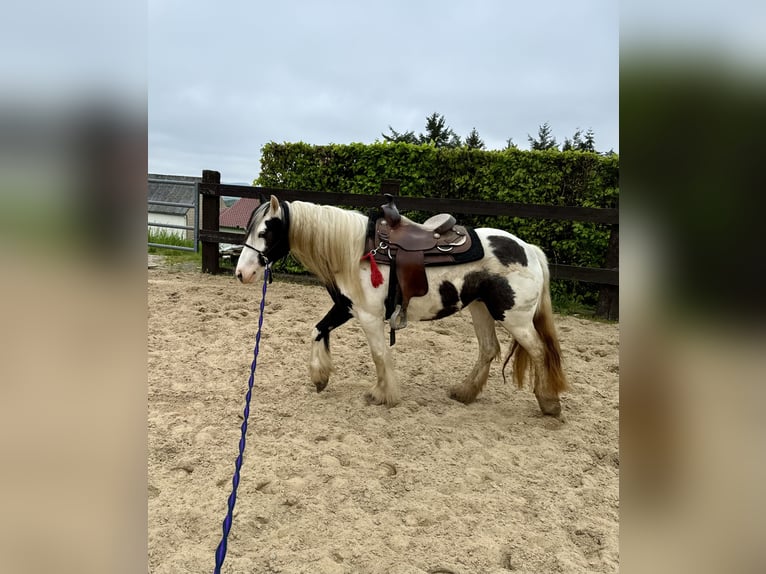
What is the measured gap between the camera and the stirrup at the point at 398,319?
10.3 feet

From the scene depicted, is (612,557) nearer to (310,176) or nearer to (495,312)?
(495,312)

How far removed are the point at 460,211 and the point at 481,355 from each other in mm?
3013

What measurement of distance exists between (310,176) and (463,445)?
546cm

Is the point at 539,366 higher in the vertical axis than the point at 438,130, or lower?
lower

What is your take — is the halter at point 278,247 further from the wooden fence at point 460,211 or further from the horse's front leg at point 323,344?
the wooden fence at point 460,211

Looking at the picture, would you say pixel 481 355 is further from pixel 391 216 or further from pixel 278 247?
pixel 278 247

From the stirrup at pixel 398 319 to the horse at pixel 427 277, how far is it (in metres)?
0.09

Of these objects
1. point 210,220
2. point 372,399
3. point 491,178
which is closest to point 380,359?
point 372,399

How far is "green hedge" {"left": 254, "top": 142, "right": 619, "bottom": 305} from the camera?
20.0 feet
